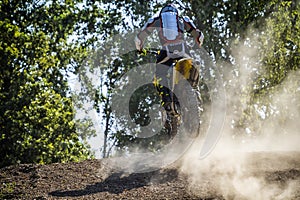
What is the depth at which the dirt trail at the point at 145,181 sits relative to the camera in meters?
6.50

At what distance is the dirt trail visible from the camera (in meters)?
6.50

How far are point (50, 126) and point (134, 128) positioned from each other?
10.9 metres

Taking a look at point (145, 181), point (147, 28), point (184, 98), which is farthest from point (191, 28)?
point (145, 181)

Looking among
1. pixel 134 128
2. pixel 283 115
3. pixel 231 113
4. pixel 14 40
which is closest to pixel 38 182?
pixel 14 40

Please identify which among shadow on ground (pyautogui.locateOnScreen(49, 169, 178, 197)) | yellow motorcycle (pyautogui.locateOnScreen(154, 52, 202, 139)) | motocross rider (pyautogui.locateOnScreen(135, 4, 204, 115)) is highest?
motocross rider (pyautogui.locateOnScreen(135, 4, 204, 115))

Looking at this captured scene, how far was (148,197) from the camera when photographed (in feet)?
21.5

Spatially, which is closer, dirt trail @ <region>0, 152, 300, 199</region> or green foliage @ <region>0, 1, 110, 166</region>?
dirt trail @ <region>0, 152, 300, 199</region>

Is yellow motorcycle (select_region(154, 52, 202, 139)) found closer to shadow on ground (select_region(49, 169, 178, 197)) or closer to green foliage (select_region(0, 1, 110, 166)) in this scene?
shadow on ground (select_region(49, 169, 178, 197))

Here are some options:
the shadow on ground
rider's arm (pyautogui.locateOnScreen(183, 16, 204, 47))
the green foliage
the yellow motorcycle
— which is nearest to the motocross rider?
rider's arm (pyautogui.locateOnScreen(183, 16, 204, 47))

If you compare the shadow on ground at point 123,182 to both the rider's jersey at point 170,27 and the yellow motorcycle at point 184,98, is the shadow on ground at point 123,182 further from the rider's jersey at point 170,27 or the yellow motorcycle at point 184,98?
the rider's jersey at point 170,27

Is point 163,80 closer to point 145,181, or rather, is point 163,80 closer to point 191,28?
point 191,28

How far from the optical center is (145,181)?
24.5ft

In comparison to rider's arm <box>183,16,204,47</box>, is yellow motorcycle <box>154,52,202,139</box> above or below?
below

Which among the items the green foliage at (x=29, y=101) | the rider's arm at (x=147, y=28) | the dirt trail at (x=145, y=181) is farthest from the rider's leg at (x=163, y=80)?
the green foliage at (x=29, y=101)
